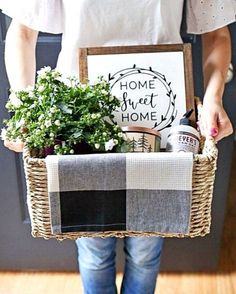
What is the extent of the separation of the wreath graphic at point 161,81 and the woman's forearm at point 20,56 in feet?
0.61

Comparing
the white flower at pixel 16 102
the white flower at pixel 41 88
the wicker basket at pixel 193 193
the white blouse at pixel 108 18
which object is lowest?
the wicker basket at pixel 193 193

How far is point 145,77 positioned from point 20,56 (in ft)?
0.91

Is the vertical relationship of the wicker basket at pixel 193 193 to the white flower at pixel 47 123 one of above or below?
below

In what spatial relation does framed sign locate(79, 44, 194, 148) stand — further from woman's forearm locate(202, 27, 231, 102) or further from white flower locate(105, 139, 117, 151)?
white flower locate(105, 139, 117, 151)

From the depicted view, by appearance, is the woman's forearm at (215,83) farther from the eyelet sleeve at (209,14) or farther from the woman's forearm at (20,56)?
the woman's forearm at (20,56)

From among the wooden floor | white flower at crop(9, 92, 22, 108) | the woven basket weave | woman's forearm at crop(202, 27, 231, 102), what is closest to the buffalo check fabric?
the woven basket weave

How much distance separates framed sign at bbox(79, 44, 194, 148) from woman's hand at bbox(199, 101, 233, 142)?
0.05 metres

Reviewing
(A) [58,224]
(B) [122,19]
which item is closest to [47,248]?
(A) [58,224]

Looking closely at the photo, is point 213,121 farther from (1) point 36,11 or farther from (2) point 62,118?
(1) point 36,11

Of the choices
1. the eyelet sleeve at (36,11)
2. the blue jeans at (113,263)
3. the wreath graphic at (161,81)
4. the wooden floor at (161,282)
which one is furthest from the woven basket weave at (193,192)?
the wooden floor at (161,282)

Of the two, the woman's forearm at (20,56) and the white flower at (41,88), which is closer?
the white flower at (41,88)

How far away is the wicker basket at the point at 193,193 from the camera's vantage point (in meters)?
0.89

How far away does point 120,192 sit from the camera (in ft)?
2.98

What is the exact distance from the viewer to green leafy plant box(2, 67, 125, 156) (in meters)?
0.90
